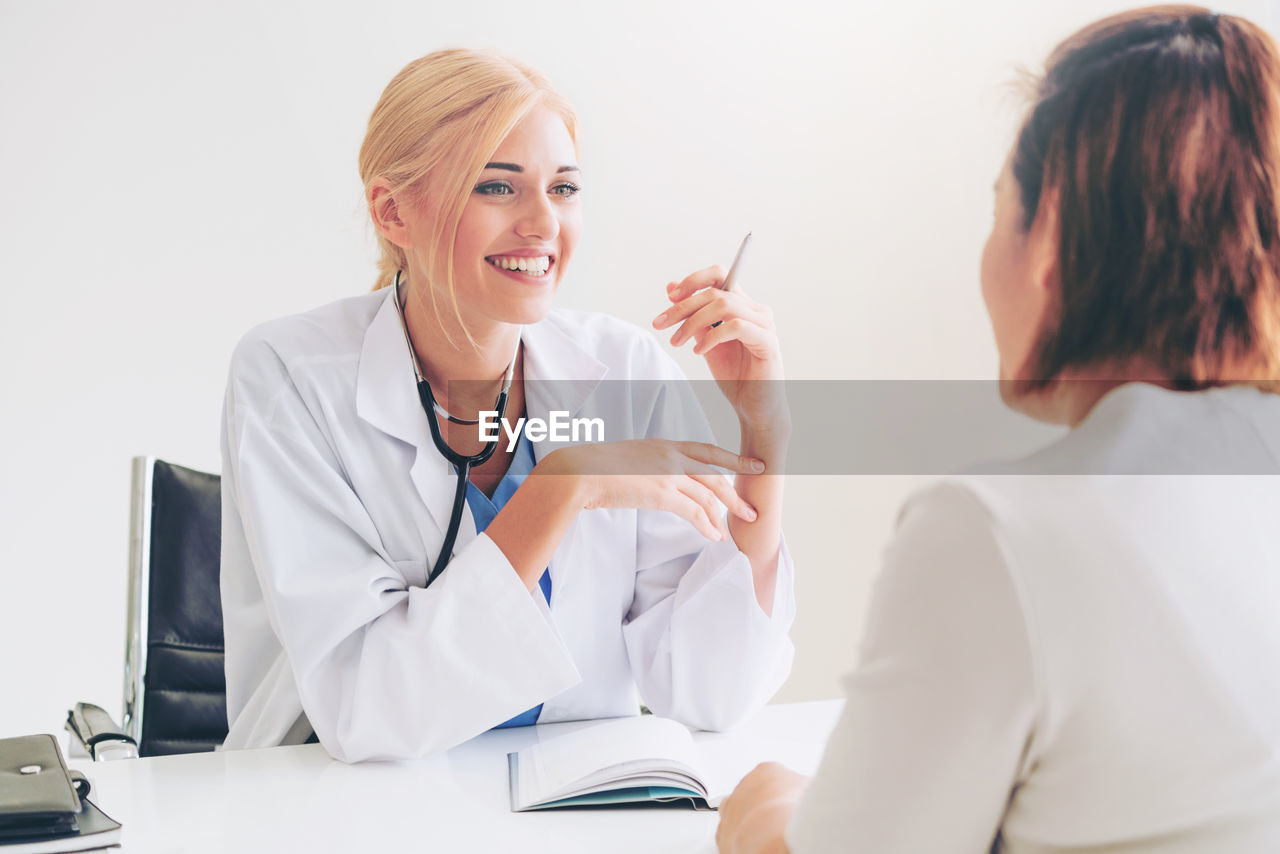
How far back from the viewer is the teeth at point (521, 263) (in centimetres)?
133

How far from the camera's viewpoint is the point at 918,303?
2.95 metres

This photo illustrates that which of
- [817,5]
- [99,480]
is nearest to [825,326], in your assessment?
[817,5]

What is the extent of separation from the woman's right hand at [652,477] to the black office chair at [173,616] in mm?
620

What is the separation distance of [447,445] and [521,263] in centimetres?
26

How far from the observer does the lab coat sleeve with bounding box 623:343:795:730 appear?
125cm

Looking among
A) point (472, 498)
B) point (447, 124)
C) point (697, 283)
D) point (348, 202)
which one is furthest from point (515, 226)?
point (348, 202)

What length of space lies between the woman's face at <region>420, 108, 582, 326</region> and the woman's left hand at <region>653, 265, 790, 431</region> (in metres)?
0.20

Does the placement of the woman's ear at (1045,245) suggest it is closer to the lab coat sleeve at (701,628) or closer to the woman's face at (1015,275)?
the woman's face at (1015,275)

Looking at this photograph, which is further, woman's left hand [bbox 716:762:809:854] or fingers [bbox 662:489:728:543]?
fingers [bbox 662:489:728:543]

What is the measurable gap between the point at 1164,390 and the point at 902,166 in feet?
8.32

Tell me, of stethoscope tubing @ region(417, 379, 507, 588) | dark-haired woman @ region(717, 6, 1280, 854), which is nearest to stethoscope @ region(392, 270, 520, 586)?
stethoscope tubing @ region(417, 379, 507, 588)

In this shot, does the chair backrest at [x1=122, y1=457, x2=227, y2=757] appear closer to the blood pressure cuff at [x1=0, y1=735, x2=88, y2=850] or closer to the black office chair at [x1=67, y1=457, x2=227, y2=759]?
the black office chair at [x1=67, y1=457, x2=227, y2=759]

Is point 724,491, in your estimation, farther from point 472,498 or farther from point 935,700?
point 935,700

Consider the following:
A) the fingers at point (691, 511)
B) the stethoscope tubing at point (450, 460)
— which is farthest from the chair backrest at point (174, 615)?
the fingers at point (691, 511)
